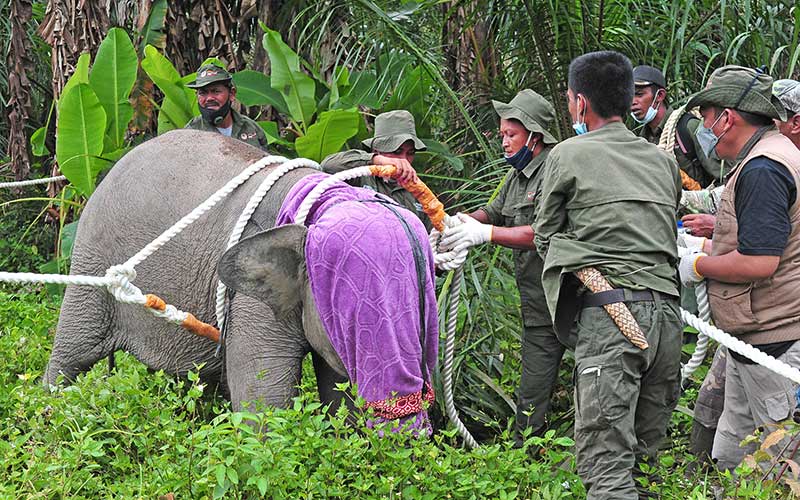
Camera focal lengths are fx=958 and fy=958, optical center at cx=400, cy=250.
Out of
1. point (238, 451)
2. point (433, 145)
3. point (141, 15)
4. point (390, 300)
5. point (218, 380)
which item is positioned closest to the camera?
point (238, 451)

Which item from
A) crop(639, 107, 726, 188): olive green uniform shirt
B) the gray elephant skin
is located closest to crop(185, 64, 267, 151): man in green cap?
the gray elephant skin

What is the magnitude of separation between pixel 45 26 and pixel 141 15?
1.00 meters

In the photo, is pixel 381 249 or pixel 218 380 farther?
pixel 218 380

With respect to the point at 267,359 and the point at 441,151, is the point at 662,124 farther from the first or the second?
the point at 267,359

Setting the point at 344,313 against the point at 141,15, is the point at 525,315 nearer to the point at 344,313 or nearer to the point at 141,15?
the point at 344,313

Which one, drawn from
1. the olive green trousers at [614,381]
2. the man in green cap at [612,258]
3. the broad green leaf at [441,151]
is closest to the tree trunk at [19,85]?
the broad green leaf at [441,151]

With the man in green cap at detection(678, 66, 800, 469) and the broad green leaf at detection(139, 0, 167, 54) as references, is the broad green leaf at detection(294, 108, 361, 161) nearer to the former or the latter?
the broad green leaf at detection(139, 0, 167, 54)

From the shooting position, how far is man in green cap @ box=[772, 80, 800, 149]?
12.0 ft

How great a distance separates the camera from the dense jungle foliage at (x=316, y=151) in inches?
121

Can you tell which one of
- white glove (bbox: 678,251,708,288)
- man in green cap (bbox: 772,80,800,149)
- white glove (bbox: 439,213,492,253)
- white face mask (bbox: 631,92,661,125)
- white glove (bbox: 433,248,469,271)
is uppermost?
man in green cap (bbox: 772,80,800,149)

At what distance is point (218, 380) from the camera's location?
4.49 metres

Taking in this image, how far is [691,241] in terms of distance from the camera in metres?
3.76

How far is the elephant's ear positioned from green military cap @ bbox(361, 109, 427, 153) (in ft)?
5.05

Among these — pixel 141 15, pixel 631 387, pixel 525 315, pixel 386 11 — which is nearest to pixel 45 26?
pixel 141 15
